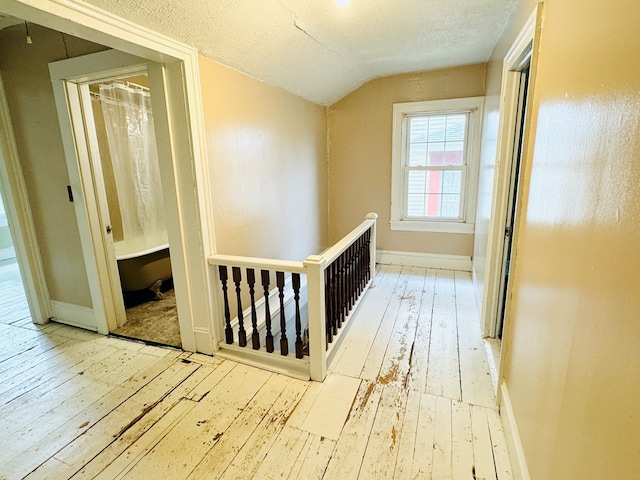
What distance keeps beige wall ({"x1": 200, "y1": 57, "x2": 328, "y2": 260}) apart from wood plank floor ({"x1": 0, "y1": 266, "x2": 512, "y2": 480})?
0.99 m

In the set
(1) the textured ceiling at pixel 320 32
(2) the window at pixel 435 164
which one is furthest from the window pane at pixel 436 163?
(1) the textured ceiling at pixel 320 32

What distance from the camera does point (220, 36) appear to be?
187 cm

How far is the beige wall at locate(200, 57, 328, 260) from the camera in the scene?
2180 millimetres

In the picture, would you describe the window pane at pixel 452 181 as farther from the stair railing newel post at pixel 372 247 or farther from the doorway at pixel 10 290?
the doorway at pixel 10 290

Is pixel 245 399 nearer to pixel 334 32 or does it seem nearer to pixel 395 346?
pixel 395 346

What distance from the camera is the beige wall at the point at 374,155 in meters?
3.64

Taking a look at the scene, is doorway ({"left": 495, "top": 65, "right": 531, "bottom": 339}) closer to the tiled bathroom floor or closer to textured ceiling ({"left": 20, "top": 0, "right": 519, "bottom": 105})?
textured ceiling ({"left": 20, "top": 0, "right": 519, "bottom": 105})

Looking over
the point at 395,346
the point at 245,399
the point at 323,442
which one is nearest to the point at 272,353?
the point at 245,399

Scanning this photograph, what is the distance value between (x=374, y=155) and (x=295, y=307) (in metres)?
2.40

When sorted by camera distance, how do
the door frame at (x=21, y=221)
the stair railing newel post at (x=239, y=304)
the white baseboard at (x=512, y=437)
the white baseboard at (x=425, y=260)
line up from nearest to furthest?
the white baseboard at (x=512, y=437)
the stair railing newel post at (x=239, y=304)
the door frame at (x=21, y=221)
the white baseboard at (x=425, y=260)

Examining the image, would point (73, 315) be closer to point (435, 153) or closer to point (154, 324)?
point (154, 324)

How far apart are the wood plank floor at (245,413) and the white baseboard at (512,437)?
0.05 m

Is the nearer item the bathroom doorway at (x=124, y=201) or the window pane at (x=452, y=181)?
the bathroom doorway at (x=124, y=201)

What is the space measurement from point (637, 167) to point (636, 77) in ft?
0.62
